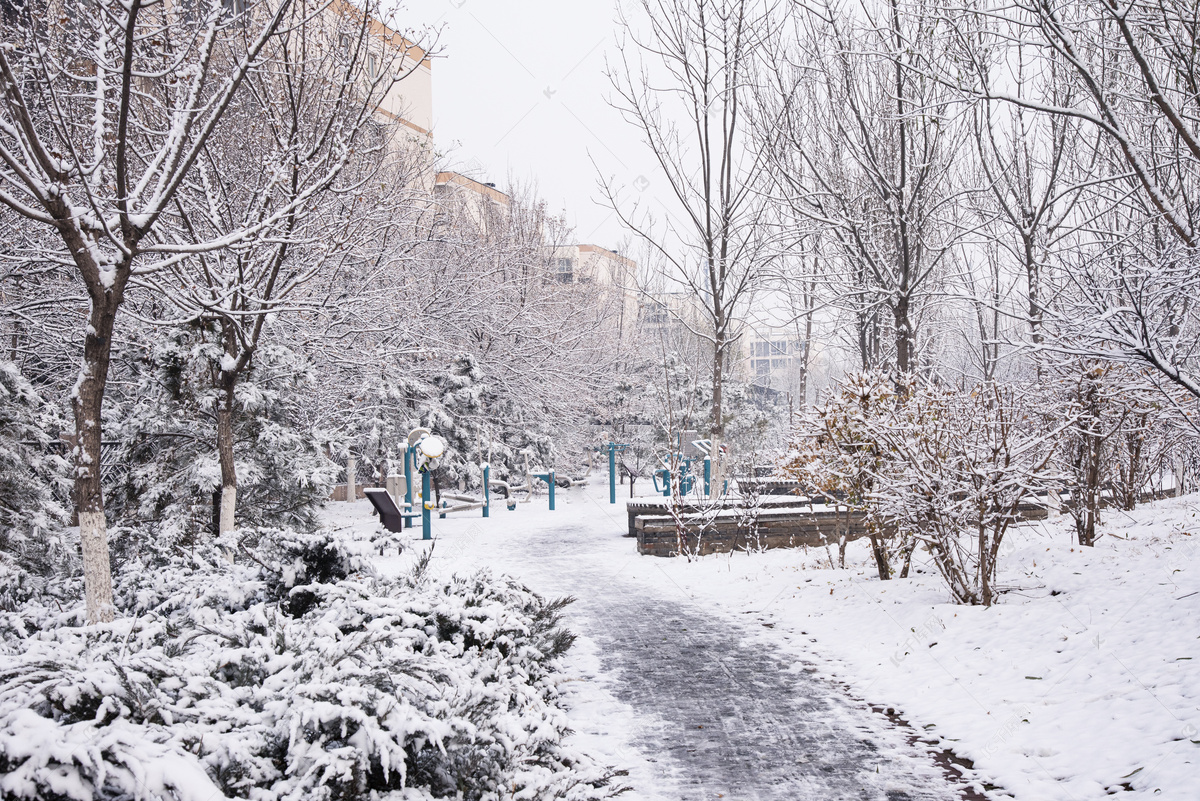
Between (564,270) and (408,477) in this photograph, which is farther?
(564,270)

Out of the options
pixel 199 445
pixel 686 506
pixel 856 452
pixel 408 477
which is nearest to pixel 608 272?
pixel 408 477

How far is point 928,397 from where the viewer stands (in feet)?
24.3

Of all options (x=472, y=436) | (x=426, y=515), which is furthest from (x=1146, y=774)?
(x=472, y=436)

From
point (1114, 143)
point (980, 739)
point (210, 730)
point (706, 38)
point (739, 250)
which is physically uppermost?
point (706, 38)

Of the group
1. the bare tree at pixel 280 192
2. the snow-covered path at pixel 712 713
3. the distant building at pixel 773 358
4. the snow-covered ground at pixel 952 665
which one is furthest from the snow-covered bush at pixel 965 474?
the distant building at pixel 773 358

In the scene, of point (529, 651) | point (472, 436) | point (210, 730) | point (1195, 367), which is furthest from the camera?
point (472, 436)

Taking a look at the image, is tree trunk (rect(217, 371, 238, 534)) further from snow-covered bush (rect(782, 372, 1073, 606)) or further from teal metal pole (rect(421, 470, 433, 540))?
snow-covered bush (rect(782, 372, 1073, 606))

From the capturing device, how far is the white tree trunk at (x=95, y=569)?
15.4ft

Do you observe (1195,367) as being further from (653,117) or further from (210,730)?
(653,117)

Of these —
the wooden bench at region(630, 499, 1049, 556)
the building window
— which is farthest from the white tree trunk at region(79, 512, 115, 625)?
the building window

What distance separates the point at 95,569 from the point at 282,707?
2501 mm

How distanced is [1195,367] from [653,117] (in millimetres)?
10156

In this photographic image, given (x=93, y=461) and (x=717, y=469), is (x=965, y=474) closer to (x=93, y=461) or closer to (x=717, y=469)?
(x=93, y=461)

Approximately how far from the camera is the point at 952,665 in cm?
543
